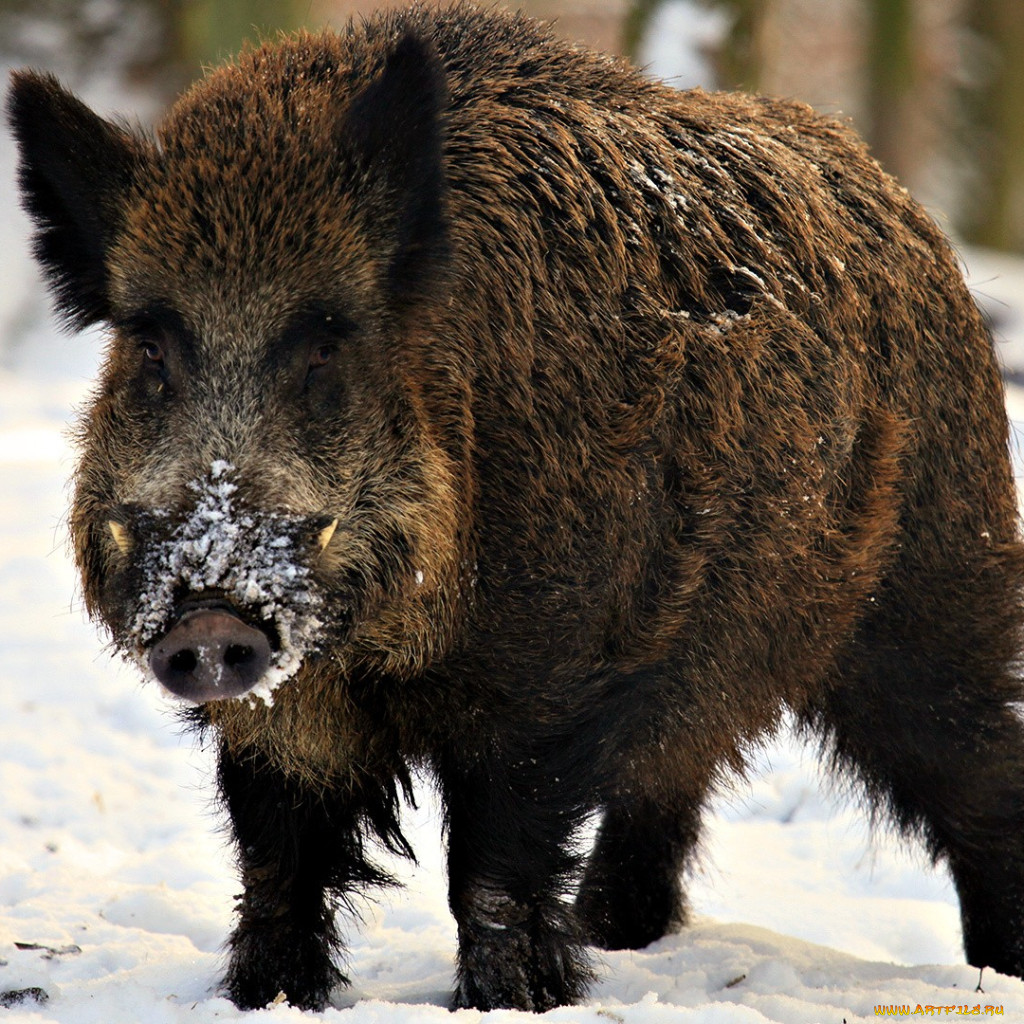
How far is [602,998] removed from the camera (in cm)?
397

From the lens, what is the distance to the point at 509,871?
3.70 m

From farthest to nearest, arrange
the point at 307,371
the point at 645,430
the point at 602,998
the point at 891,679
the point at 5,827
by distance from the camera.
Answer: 1. the point at 5,827
2. the point at 891,679
3. the point at 602,998
4. the point at 645,430
5. the point at 307,371

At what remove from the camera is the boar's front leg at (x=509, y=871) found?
12.1 ft

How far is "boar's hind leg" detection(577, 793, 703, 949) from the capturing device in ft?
16.2

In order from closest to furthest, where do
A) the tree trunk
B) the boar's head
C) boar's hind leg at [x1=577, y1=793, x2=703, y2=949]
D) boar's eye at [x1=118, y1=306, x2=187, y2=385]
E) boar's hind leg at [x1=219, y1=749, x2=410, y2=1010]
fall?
the boar's head
boar's eye at [x1=118, y1=306, x2=187, y2=385]
boar's hind leg at [x1=219, y1=749, x2=410, y2=1010]
boar's hind leg at [x1=577, y1=793, x2=703, y2=949]
the tree trunk

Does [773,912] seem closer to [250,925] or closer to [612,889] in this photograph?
[612,889]

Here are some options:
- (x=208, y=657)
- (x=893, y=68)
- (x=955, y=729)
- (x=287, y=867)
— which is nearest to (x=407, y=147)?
(x=208, y=657)

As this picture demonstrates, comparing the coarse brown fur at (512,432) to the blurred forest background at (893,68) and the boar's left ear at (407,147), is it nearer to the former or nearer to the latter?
the boar's left ear at (407,147)

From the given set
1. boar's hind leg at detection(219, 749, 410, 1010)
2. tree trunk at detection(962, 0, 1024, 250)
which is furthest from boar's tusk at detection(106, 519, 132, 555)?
tree trunk at detection(962, 0, 1024, 250)

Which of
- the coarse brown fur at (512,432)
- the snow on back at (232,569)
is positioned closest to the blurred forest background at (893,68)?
the coarse brown fur at (512,432)

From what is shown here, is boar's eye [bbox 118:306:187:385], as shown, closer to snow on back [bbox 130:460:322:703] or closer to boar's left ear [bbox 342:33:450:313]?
snow on back [bbox 130:460:322:703]

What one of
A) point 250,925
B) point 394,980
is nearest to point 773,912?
point 394,980

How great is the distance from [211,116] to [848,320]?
1.81 m

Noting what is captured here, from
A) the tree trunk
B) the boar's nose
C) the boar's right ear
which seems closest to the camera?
the boar's nose
